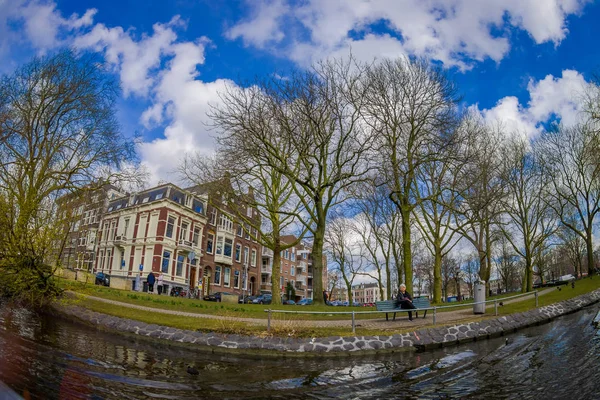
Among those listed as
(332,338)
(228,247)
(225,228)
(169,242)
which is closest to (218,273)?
(228,247)

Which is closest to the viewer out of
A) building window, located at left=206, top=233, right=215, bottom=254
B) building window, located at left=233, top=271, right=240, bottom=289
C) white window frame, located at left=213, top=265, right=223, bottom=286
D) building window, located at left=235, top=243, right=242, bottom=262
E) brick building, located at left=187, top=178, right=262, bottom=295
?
brick building, located at left=187, top=178, right=262, bottom=295

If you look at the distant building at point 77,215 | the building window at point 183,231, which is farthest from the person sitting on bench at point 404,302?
the building window at point 183,231

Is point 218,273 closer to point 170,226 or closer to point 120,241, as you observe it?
point 170,226

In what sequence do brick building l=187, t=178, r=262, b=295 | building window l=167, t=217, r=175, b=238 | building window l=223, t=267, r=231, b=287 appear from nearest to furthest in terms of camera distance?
building window l=167, t=217, r=175, b=238 < brick building l=187, t=178, r=262, b=295 < building window l=223, t=267, r=231, b=287

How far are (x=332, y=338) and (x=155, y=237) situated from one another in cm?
3704

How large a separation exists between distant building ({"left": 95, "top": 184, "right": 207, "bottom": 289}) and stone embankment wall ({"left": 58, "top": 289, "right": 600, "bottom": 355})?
2970 centimetres

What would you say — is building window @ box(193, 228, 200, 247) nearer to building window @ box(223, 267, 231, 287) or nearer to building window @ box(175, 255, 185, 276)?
building window @ box(175, 255, 185, 276)

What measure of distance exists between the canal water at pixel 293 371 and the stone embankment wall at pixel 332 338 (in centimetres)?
45

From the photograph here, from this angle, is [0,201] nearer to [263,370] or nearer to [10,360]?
[10,360]

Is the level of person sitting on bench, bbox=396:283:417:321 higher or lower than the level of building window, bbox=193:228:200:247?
lower

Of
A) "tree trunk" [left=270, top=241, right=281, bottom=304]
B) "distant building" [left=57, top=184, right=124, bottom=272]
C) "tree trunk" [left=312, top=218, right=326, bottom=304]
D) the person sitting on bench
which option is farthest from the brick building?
the person sitting on bench

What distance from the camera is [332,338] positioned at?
438 inches

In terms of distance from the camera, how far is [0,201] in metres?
13.9

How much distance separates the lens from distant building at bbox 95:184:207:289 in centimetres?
4388
